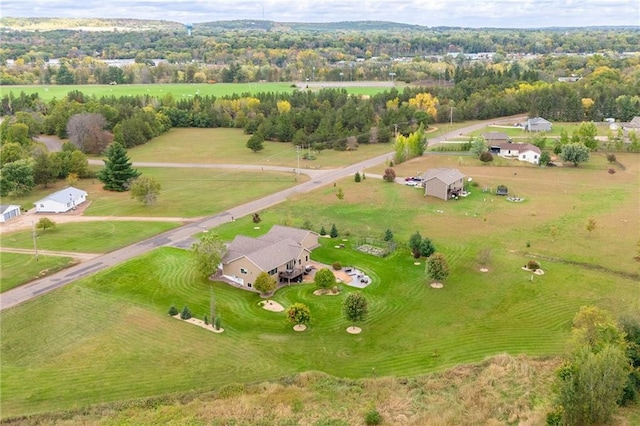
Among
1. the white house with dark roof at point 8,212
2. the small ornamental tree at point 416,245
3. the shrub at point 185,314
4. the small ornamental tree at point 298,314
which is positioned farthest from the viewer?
the white house with dark roof at point 8,212

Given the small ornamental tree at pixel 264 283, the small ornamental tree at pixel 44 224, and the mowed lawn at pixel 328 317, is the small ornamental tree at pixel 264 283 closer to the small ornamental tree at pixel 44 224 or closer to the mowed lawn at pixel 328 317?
the mowed lawn at pixel 328 317

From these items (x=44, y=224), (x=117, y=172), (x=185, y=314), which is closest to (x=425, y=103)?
(x=117, y=172)

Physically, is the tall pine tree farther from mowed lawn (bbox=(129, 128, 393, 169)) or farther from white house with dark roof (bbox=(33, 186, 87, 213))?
mowed lawn (bbox=(129, 128, 393, 169))

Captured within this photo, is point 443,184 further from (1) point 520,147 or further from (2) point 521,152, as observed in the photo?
(1) point 520,147

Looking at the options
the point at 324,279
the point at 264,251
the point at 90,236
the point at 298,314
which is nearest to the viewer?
the point at 298,314

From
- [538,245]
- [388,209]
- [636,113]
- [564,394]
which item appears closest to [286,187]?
[388,209]

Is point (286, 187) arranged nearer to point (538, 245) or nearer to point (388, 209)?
point (388, 209)

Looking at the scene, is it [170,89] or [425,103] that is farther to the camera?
[170,89]

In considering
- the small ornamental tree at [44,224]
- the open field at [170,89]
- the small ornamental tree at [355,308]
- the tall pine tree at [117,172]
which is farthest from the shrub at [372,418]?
the open field at [170,89]
